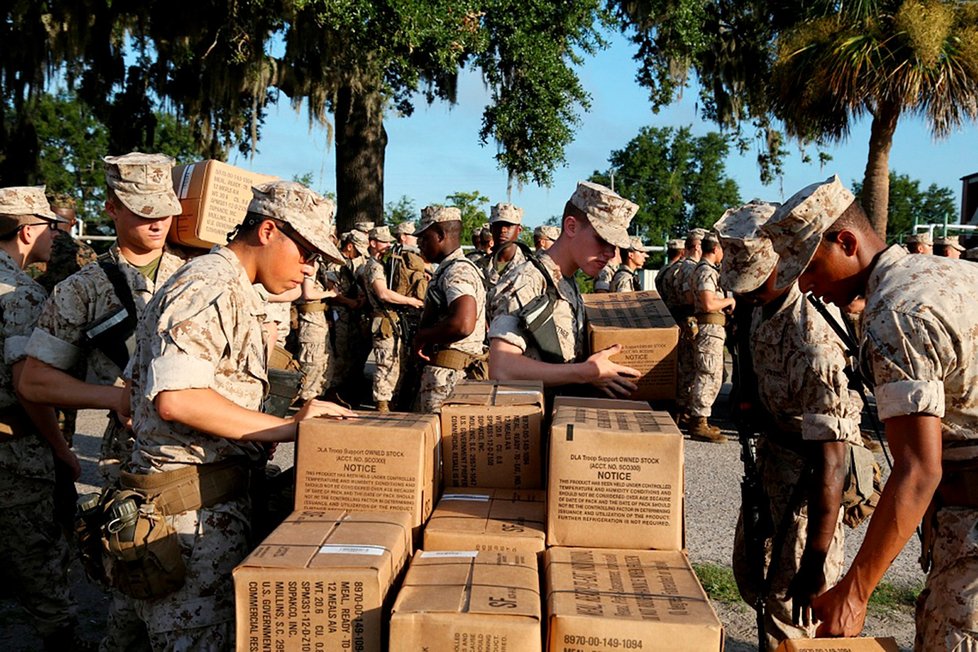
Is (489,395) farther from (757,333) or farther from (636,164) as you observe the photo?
(636,164)

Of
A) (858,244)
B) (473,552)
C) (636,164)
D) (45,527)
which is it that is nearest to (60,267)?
(45,527)

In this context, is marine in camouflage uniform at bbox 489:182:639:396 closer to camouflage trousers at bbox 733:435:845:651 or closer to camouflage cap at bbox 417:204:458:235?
camouflage trousers at bbox 733:435:845:651

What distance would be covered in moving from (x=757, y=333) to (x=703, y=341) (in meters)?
5.71

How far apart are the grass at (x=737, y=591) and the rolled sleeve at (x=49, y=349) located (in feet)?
11.0

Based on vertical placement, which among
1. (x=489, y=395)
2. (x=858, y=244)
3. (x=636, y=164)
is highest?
(x=636, y=164)

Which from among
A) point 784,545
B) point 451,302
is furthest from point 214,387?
point 451,302

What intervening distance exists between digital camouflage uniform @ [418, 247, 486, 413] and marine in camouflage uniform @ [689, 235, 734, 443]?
321cm

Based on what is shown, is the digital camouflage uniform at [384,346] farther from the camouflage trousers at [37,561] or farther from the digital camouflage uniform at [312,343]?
the camouflage trousers at [37,561]

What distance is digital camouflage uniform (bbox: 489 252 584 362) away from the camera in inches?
137

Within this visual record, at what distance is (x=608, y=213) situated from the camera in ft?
11.4

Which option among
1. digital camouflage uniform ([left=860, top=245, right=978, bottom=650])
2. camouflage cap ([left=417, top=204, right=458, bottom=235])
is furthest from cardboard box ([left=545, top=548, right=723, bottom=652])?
camouflage cap ([left=417, top=204, right=458, bottom=235])

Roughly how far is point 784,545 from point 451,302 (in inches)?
110

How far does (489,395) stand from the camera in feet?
8.89

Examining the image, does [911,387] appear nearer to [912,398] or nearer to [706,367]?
[912,398]
